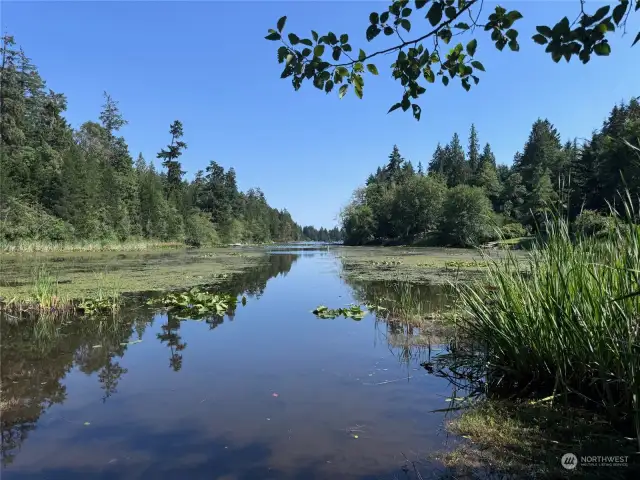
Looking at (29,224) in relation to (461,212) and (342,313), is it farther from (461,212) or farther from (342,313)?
(461,212)

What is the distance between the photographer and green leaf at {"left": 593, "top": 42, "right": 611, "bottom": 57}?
1878mm

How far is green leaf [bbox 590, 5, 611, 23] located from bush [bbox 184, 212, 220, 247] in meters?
62.6

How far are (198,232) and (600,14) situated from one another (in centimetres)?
6488

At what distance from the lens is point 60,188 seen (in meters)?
38.8

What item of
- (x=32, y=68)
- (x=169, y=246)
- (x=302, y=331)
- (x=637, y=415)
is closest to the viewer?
(x=637, y=415)

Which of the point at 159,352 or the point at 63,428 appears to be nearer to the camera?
the point at 63,428

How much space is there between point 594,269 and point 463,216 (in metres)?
51.2

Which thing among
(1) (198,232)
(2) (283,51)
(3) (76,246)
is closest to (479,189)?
(1) (198,232)

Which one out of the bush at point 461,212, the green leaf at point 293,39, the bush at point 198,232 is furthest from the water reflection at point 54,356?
the bush at point 198,232

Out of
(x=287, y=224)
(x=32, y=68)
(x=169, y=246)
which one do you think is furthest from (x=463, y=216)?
(x=287, y=224)

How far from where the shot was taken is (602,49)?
189cm

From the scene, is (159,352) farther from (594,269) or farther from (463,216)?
(463,216)

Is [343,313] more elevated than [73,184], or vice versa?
[73,184]

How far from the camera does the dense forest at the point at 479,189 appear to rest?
4166cm
